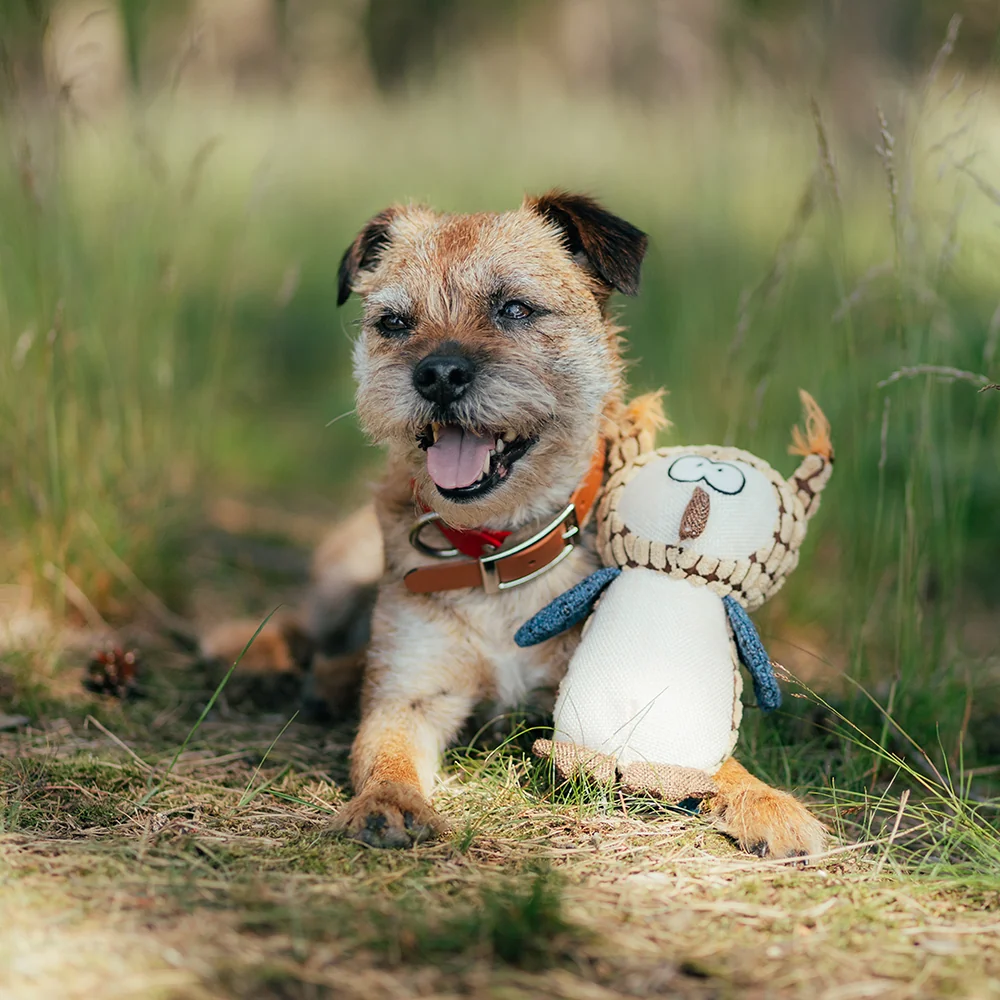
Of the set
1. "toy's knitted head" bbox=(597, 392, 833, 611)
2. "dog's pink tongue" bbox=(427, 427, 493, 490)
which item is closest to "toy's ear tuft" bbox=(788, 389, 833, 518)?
"toy's knitted head" bbox=(597, 392, 833, 611)

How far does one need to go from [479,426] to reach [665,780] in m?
1.00

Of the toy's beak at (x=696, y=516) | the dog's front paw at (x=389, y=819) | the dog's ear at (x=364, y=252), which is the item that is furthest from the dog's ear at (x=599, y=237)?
the dog's front paw at (x=389, y=819)

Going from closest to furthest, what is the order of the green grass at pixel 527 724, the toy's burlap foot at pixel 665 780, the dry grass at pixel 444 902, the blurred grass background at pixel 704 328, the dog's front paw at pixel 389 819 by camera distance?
the dry grass at pixel 444 902
the green grass at pixel 527 724
the dog's front paw at pixel 389 819
the toy's burlap foot at pixel 665 780
the blurred grass background at pixel 704 328

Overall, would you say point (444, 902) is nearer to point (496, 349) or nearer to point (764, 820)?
point (764, 820)

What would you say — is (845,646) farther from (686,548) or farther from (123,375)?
(123,375)

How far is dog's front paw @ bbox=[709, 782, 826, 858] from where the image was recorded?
7.84 feet

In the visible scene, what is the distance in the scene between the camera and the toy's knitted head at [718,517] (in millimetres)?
2602

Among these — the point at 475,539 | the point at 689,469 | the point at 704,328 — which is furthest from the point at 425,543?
the point at 704,328

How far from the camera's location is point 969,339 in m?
4.82

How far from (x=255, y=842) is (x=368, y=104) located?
391 inches

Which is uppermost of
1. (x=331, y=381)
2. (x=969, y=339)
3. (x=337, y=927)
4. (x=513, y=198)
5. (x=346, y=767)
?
(x=513, y=198)

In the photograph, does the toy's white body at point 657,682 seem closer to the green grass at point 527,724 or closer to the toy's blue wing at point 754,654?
the toy's blue wing at point 754,654

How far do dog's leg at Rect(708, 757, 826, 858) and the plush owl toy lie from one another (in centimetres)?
7

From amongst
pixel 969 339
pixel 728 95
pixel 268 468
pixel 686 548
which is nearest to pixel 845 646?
pixel 686 548
